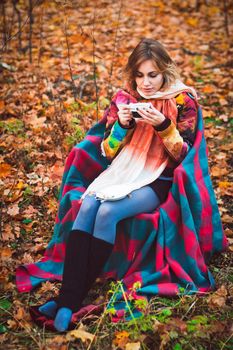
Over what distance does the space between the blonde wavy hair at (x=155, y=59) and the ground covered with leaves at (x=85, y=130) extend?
1.10 meters

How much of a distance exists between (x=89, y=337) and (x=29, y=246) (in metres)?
1.13

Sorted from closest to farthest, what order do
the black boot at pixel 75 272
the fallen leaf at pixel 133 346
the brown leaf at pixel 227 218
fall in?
the fallen leaf at pixel 133 346 < the black boot at pixel 75 272 < the brown leaf at pixel 227 218

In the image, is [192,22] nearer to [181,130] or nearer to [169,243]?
[181,130]

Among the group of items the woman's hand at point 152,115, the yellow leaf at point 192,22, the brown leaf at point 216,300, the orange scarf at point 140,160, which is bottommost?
the brown leaf at point 216,300

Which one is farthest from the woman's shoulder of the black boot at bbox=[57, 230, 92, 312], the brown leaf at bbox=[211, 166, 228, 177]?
the brown leaf at bbox=[211, 166, 228, 177]

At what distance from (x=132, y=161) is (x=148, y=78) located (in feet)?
1.84

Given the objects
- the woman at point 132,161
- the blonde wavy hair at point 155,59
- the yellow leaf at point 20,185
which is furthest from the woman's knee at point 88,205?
the yellow leaf at point 20,185

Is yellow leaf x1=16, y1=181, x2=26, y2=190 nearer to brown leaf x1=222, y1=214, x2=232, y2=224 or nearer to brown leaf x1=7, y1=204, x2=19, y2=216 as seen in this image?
brown leaf x1=7, y1=204, x2=19, y2=216

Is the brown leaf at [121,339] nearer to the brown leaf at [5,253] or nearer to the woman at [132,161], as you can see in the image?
the woman at [132,161]

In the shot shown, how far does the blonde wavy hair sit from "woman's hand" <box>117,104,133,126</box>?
0.88 ft

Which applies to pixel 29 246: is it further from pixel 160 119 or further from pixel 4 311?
pixel 160 119

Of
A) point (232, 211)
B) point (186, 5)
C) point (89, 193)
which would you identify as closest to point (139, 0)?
point (186, 5)

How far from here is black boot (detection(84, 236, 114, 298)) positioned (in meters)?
2.52

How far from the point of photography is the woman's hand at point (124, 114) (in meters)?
2.73
